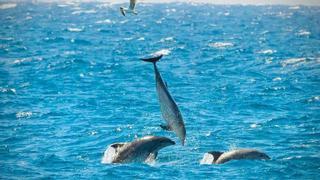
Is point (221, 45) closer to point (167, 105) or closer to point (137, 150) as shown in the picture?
point (137, 150)

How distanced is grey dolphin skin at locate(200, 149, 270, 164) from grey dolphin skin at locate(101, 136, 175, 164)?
1398 millimetres

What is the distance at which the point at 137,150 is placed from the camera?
35.7ft

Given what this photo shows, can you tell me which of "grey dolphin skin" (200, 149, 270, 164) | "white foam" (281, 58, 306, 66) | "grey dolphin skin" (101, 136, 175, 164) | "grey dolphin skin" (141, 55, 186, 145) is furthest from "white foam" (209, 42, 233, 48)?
"grey dolphin skin" (141, 55, 186, 145)

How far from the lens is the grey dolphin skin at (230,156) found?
12.1 metres

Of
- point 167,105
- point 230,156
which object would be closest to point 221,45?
point 230,156

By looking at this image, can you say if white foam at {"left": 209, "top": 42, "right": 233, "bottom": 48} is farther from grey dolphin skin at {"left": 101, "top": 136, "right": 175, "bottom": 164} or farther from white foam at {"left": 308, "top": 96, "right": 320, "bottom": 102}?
grey dolphin skin at {"left": 101, "top": 136, "right": 175, "bottom": 164}

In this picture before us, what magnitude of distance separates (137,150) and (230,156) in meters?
2.68

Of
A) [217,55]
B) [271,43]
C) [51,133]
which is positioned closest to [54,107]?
[51,133]

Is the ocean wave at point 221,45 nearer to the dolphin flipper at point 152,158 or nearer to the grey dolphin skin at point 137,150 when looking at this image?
the dolphin flipper at point 152,158

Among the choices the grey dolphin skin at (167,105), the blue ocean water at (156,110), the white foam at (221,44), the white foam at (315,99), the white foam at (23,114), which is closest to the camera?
the grey dolphin skin at (167,105)

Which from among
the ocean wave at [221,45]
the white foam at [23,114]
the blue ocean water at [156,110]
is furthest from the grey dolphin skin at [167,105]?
the ocean wave at [221,45]

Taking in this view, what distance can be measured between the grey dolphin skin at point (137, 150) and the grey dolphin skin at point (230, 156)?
4.59 ft

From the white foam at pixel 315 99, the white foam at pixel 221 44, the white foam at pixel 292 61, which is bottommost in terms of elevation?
the white foam at pixel 221 44

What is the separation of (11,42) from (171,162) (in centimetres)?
3034
